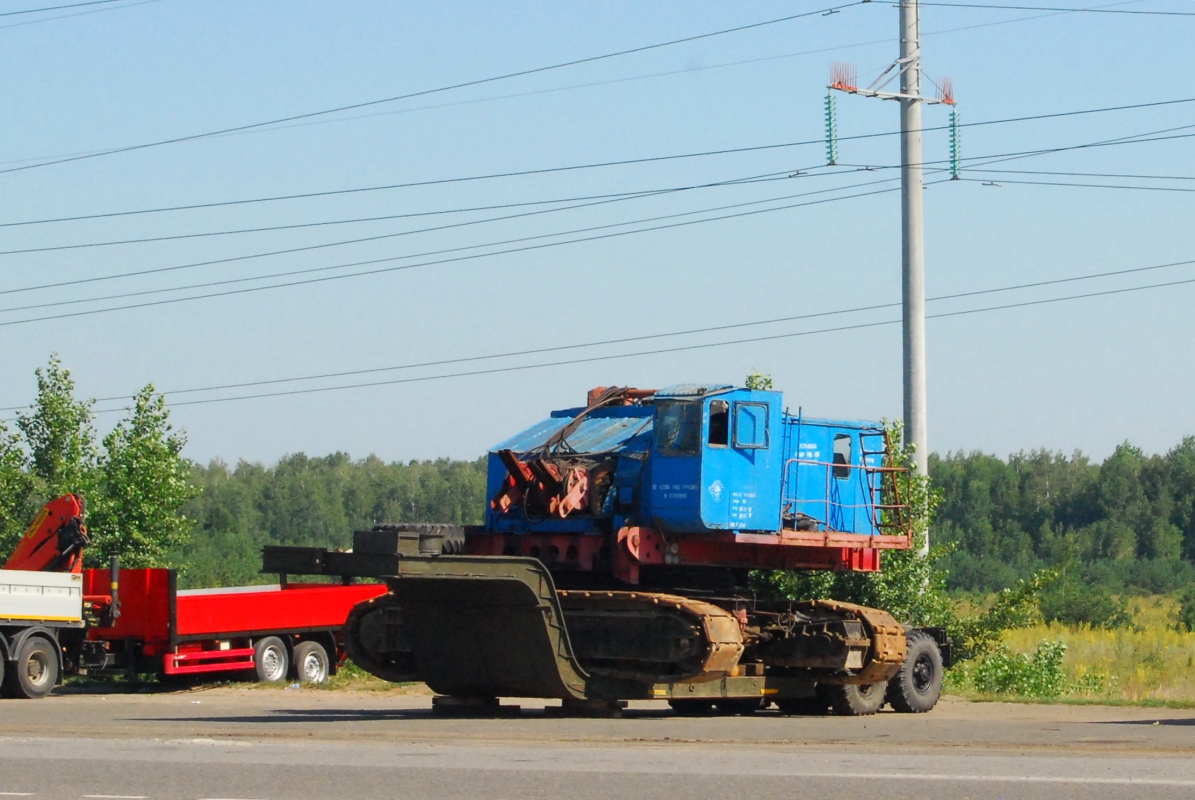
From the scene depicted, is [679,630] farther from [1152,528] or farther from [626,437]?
[1152,528]

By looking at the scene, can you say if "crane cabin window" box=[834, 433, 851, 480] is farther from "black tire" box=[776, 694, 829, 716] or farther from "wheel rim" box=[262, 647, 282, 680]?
"wheel rim" box=[262, 647, 282, 680]

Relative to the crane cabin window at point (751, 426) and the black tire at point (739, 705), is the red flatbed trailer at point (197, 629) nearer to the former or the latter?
the black tire at point (739, 705)

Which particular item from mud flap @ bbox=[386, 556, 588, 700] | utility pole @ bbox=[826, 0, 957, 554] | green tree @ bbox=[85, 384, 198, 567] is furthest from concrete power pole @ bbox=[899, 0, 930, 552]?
green tree @ bbox=[85, 384, 198, 567]

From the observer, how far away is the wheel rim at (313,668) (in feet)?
95.3

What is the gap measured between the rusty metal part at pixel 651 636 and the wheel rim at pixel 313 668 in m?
11.2

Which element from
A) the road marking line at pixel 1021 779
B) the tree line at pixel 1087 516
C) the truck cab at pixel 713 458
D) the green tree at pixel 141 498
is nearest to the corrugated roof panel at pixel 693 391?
the truck cab at pixel 713 458

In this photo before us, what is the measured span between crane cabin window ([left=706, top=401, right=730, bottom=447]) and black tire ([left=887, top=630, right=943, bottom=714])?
4.27m

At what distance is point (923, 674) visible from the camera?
22047mm

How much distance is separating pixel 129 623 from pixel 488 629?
10339mm

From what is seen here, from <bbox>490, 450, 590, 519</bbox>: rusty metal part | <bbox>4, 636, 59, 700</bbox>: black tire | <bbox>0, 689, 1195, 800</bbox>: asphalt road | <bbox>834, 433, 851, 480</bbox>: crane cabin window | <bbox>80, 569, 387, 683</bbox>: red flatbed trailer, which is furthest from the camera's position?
<bbox>80, 569, 387, 683</bbox>: red flatbed trailer

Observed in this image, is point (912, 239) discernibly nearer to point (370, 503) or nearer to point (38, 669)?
point (38, 669)

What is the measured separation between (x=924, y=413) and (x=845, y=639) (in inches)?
367

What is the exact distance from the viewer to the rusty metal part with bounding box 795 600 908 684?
20.3 meters

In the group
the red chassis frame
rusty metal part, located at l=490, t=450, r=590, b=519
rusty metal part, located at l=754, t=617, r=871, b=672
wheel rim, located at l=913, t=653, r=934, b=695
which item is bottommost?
wheel rim, located at l=913, t=653, r=934, b=695
